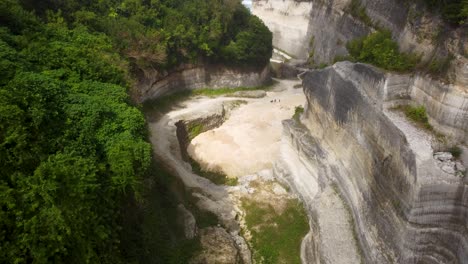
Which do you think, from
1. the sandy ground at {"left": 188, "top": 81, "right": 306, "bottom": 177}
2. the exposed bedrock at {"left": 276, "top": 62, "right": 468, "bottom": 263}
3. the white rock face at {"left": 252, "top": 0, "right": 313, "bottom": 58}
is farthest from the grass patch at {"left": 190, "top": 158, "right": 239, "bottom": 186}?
the white rock face at {"left": 252, "top": 0, "right": 313, "bottom": 58}

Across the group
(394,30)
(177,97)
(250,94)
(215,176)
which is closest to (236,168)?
(215,176)

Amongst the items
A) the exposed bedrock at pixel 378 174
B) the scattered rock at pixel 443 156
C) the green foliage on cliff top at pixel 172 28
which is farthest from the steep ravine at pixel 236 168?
the scattered rock at pixel 443 156

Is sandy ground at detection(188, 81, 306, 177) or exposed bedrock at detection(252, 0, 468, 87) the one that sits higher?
exposed bedrock at detection(252, 0, 468, 87)

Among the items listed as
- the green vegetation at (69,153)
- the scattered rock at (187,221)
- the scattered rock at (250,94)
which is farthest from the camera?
the scattered rock at (250,94)

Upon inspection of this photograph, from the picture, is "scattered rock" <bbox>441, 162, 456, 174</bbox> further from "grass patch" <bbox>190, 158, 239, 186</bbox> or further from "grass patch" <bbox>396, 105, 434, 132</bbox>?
"grass patch" <bbox>190, 158, 239, 186</bbox>

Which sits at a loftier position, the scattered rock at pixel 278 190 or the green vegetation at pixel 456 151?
the green vegetation at pixel 456 151

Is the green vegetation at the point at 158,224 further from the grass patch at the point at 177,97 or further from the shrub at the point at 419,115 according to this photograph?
the shrub at the point at 419,115

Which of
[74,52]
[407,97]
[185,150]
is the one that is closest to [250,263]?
[407,97]
